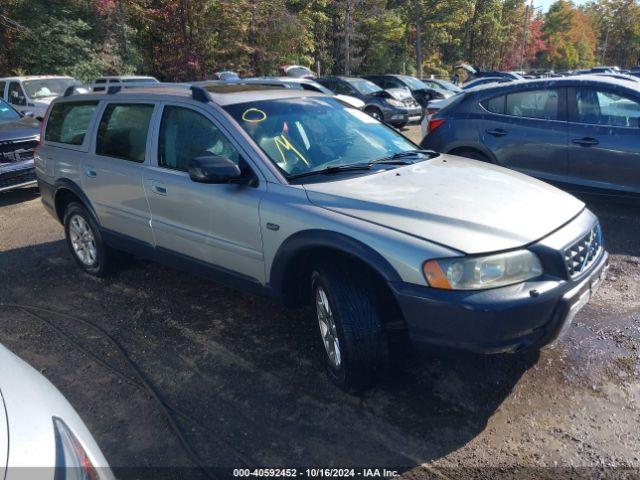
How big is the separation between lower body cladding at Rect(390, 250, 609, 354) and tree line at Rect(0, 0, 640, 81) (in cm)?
2261

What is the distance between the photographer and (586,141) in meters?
5.64

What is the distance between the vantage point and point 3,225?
273 inches

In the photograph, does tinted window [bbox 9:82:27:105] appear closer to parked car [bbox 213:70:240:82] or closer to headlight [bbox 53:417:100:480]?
parked car [bbox 213:70:240:82]

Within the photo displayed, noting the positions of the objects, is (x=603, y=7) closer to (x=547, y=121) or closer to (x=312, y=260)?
(x=547, y=121)

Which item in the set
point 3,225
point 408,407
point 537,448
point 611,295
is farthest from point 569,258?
point 3,225

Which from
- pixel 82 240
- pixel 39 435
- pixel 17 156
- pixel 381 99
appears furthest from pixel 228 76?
pixel 39 435

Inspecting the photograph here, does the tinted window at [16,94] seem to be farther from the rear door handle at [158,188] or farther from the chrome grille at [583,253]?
the chrome grille at [583,253]

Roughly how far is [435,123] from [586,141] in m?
1.82

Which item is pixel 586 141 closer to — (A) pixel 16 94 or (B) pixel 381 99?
(B) pixel 381 99

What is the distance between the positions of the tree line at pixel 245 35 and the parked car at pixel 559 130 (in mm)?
19746

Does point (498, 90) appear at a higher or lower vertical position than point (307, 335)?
higher

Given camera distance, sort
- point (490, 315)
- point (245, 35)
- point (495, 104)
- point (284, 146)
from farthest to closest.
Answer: point (245, 35) < point (495, 104) < point (284, 146) < point (490, 315)

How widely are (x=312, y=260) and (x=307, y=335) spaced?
76 cm

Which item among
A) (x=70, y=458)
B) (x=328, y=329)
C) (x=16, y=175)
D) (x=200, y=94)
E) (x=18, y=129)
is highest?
(x=200, y=94)
